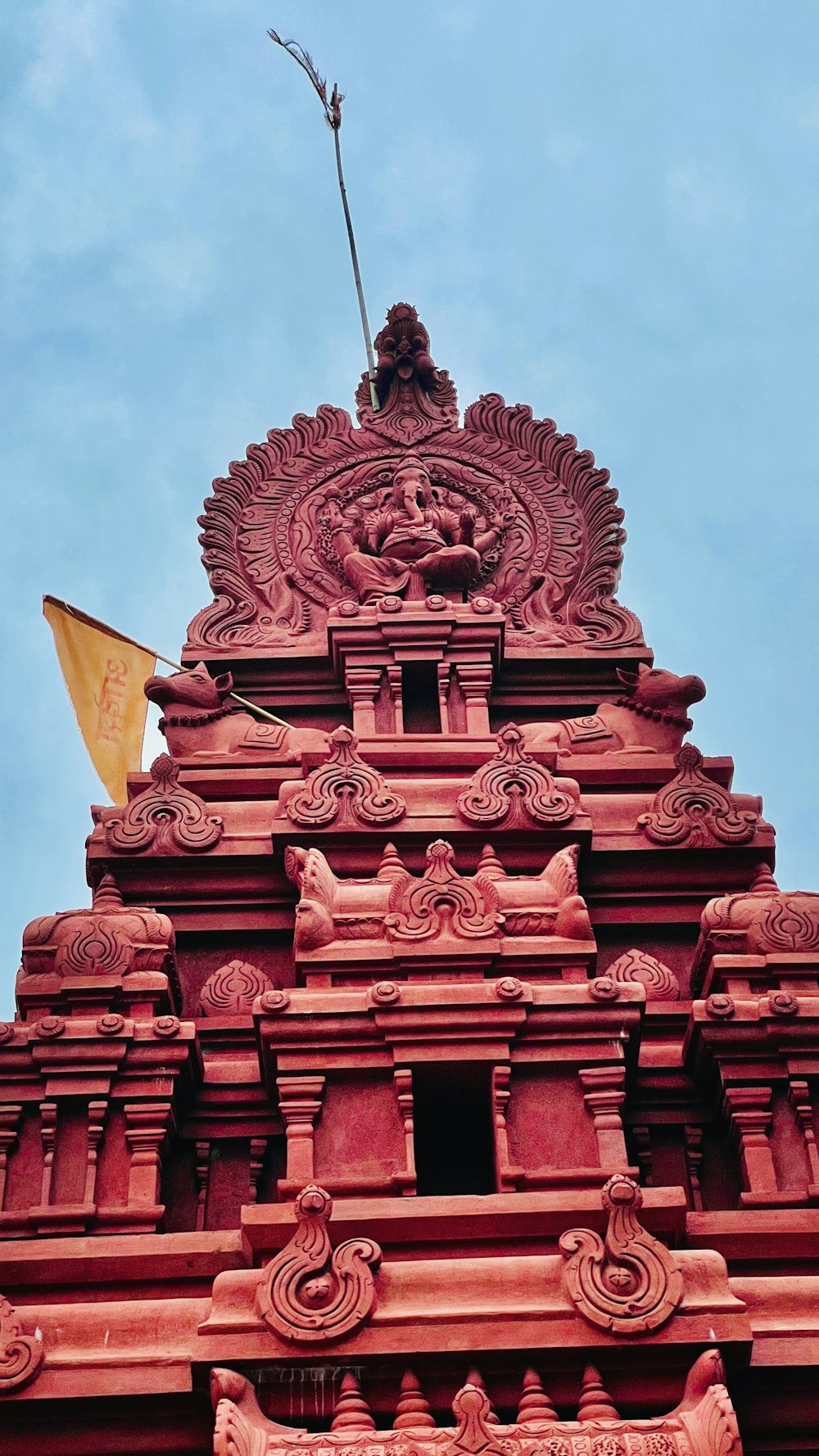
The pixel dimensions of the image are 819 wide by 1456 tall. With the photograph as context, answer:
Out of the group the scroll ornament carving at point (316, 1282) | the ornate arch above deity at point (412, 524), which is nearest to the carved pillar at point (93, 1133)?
the scroll ornament carving at point (316, 1282)

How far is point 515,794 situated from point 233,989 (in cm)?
353

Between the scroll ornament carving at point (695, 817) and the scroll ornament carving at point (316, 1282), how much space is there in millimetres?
7611

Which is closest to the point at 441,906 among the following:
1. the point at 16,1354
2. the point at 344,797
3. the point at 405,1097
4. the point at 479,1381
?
the point at 405,1097

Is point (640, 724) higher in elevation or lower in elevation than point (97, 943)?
higher

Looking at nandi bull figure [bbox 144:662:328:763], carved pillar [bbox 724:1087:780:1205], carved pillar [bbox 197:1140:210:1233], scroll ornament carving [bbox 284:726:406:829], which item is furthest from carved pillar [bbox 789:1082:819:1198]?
nandi bull figure [bbox 144:662:328:763]

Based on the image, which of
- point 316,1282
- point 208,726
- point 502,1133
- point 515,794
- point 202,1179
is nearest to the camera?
point 316,1282

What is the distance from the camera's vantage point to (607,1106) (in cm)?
1645

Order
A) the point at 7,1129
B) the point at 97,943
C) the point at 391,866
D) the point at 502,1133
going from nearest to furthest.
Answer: the point at 502,1133 < the point at 7,1129 < the point at 97,943 < the point at 391,866

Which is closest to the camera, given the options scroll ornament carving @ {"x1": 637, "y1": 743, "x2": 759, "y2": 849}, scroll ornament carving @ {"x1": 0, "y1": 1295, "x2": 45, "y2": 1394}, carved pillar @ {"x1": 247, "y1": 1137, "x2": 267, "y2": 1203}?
scroll ornament carving @ {"x1": 0, "y1": 1295, "x2": 45, "y2": 1394}

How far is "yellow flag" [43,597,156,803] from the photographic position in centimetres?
2334

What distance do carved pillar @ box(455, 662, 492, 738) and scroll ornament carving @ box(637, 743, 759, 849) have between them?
3212mm

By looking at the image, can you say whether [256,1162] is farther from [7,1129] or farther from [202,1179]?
[7,1129]

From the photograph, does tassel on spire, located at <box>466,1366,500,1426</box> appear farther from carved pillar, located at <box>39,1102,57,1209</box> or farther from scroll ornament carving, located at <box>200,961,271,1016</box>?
scroll ornament carving, located at <box>200,961,271,1016</box>

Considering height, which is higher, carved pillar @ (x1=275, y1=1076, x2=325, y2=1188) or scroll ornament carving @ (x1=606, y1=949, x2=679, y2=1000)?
scroll ornament carving @ (x1=606, y1=949, x2=679, y2=1000)
